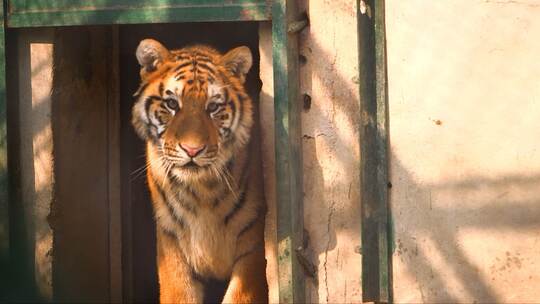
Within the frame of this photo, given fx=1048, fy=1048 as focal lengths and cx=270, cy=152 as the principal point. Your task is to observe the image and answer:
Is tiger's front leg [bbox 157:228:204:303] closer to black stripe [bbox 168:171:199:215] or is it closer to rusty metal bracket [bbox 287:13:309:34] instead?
black stripe [bbox 168:171:199:215]

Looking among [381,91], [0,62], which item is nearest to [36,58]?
→ [0,62]

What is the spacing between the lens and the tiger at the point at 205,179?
5.74 metres

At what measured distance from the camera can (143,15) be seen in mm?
5586

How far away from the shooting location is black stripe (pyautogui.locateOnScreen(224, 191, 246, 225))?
19.2ft

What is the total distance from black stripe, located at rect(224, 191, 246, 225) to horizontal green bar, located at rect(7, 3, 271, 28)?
1035mm

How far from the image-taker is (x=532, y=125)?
17.6 feet

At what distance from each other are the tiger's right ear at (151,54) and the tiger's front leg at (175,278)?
0.95 metres

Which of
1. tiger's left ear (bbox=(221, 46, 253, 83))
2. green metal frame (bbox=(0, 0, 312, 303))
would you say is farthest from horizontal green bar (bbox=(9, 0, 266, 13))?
tiger's left ear (bbox=(221, 46, 253, 83))

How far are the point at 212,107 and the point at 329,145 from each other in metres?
0.69

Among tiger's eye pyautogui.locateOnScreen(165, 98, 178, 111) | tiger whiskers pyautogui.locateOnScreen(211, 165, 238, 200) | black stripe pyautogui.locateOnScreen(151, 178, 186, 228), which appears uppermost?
tiger's eye pyautogui.locateOnScreen(165, 98, 178, 111)

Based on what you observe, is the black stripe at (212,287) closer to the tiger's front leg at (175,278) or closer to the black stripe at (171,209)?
the tiger's front leg at (175,278)

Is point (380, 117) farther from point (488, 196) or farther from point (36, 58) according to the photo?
point (36, 58)

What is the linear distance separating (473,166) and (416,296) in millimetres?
742

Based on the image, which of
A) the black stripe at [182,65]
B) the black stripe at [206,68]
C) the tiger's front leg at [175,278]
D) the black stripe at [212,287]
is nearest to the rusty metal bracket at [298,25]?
the black stripe at [206,68]
